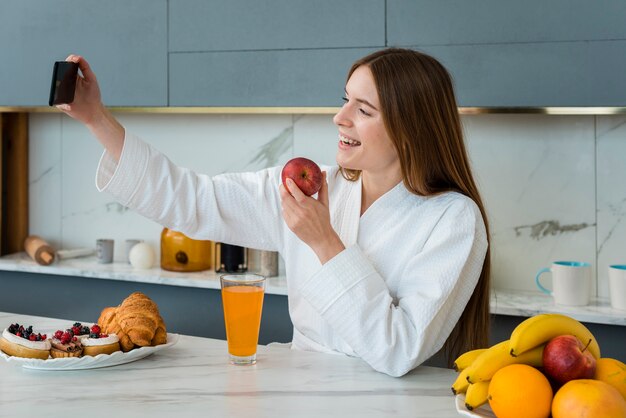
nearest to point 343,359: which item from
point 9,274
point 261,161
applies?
point 261,161

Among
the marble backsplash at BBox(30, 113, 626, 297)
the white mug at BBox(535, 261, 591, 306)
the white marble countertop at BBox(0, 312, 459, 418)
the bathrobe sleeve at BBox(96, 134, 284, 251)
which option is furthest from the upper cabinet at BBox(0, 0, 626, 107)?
the white marble countertop at BBox(0, 312, 459, 418)

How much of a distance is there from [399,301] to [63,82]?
0.80 meters

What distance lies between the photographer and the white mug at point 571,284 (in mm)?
2480

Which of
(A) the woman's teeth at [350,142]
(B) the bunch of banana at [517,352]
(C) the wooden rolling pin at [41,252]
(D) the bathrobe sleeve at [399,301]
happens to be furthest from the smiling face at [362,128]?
(C) the wooden rolling pin at [41,252]

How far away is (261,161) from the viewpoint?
3.12 m

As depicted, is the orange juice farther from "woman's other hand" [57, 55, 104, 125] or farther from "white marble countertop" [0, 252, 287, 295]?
"white marble countertop" [0, 252, 287, 295]

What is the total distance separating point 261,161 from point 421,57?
4.78 feet

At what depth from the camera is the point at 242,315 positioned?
4.50 feet

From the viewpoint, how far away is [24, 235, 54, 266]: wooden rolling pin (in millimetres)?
3197

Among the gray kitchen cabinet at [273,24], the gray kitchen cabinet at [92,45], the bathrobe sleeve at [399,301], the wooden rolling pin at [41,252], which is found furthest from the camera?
the wooden rolling pin at [41,252]

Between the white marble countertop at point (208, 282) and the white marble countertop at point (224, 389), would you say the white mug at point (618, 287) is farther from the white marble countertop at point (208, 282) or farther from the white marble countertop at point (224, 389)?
the white marble countertop at point (224, 389)

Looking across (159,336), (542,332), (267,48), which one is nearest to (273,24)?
(267,48)

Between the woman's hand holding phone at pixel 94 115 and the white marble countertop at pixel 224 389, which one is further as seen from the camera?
the woman's hand holding phone at pixel 94 115

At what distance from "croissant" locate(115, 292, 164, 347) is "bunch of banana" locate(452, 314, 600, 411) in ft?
1.86
